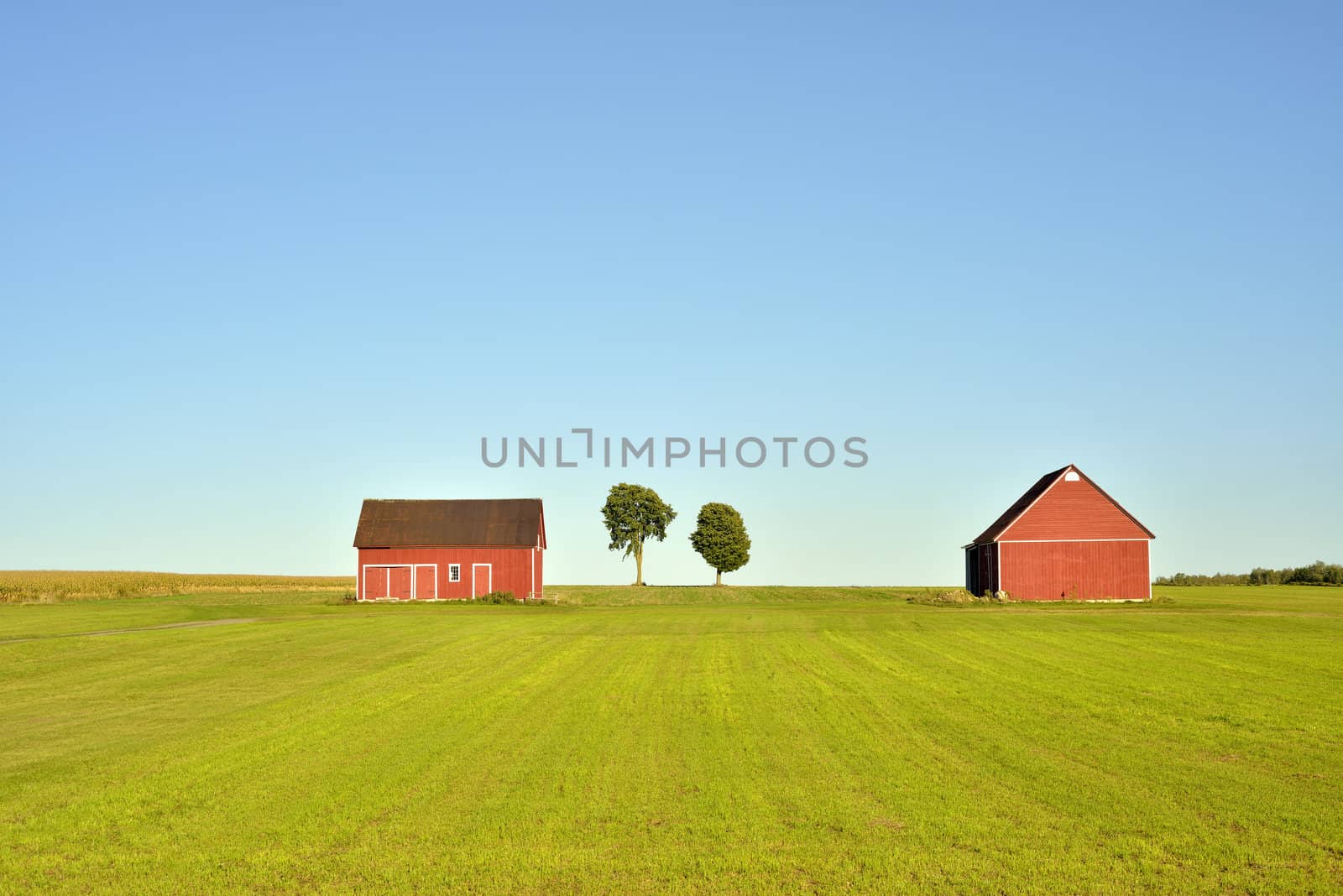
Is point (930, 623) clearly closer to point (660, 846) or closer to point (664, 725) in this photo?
point (664, 725)

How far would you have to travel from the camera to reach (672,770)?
1469 cm

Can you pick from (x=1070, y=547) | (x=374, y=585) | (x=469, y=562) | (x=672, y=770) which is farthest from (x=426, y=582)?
(x=672, y=770)

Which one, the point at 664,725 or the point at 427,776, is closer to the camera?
the point at 427,776

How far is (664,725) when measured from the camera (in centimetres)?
1858

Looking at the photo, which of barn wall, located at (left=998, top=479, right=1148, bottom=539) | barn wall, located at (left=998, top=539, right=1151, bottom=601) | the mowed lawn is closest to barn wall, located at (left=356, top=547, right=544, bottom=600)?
barn wall, located at (left=998, top=539, right=1151, bottom=601)

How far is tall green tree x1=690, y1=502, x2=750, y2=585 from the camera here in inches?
4609

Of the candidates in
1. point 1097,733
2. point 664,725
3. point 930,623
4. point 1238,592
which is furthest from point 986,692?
point 1238,592

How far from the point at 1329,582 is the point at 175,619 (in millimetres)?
88995

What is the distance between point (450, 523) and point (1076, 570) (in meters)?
40.6

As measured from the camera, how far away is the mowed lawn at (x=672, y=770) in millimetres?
10188

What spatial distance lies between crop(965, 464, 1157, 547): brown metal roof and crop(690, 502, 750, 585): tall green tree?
132 ft

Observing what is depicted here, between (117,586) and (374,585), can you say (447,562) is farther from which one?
(117,586)

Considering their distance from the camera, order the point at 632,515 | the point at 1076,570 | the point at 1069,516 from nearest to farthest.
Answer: the point at 1076,570 → the point at 1069,516 → the point at 632,515

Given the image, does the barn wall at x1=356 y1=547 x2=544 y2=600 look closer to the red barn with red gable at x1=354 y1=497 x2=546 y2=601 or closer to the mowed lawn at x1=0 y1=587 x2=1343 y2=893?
the red barn with red gable at x1=354 y1=497 x2=546 y2=601
